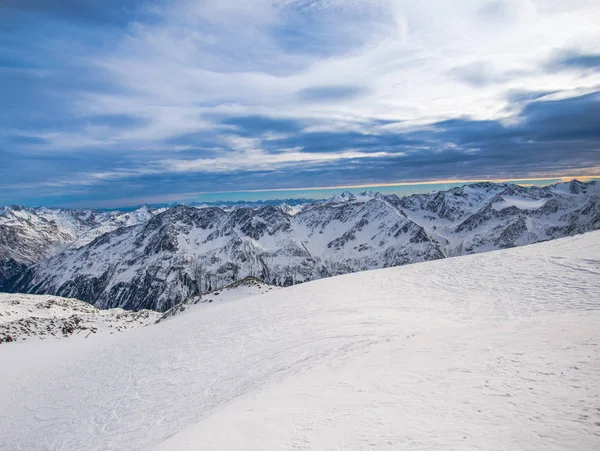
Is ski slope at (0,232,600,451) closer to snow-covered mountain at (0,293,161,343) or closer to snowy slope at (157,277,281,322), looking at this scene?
snow-covered mountain at (0,293,161,343)

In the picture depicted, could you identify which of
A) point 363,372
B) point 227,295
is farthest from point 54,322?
point 363,372

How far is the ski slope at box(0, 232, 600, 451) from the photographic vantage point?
29.1ft

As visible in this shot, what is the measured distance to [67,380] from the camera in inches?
973

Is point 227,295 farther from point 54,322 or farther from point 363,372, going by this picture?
point 363,372

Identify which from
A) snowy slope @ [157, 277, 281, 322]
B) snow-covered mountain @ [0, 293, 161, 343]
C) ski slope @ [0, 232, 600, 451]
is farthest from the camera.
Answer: snowy slope @ [157, 277, 281, 322]

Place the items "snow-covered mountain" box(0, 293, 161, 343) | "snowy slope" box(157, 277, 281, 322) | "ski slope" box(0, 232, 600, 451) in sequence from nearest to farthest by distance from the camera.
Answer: "ski slope" box(0, 232, 600, 451)
"snow-covered mountain" box(0, 293, 161, 343)
"snowy slope" box(157, 277, 281, 322)

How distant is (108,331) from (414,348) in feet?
180

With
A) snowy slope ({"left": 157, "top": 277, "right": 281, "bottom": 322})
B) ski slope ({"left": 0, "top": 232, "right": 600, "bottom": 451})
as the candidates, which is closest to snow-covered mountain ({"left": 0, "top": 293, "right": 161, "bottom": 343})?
snowy slope ({"left": 157, "top": 277, "right": 281, "bottom": 322})

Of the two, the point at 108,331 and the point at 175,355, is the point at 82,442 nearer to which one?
the point at 175,355

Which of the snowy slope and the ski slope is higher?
the ski slope

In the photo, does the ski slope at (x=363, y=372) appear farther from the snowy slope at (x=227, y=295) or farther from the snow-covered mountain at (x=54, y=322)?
the snowy slope at (x=227, y=295)

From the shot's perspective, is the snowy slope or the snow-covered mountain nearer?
the snow-covered mountain

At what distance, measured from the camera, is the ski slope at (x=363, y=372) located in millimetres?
8867

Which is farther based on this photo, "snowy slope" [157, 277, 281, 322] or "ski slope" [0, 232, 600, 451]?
"snowy slope" [157, 277, 281, 322]
